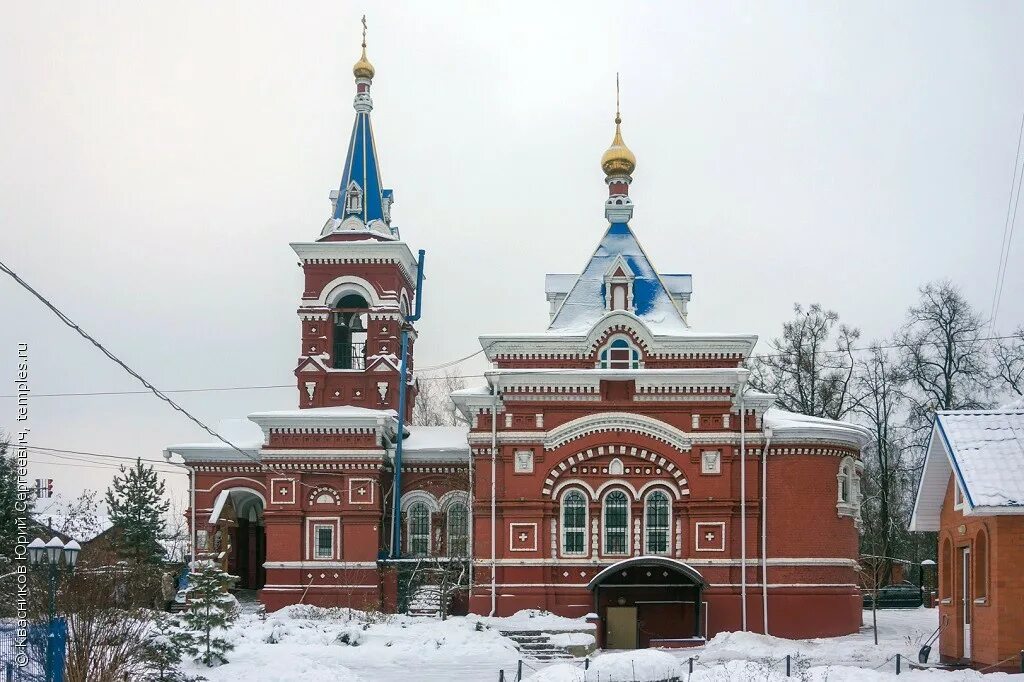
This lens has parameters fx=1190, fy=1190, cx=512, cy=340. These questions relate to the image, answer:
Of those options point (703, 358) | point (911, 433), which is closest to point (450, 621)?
point (703, 358)

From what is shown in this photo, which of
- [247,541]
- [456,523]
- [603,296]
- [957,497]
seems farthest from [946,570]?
[247,541]

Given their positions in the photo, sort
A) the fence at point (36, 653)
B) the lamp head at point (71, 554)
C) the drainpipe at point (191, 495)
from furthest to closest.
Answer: the drainpipe at point (191, 495), the lamp head at point (71, 554), the fence at point (36, 653)

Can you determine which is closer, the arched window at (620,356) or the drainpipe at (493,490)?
the drainpipe at (493,490)

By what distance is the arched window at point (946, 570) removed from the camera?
72.2 ft

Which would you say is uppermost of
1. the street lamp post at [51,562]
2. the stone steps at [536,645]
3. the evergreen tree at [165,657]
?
the street lamp post at [51,562]

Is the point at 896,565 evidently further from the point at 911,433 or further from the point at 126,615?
the point at 126,615

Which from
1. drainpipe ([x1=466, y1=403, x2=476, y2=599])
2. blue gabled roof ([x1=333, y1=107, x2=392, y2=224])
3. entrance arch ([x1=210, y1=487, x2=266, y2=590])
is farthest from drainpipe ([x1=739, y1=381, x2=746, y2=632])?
entrance arch ([x1=210, y1=487, x2=266, y2=590])

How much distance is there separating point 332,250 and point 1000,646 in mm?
20522

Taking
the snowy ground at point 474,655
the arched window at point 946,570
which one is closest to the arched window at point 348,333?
the snowy ground at point 474,655

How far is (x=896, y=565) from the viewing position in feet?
145

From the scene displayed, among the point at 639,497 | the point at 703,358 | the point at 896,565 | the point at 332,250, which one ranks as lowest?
the point at 896,565

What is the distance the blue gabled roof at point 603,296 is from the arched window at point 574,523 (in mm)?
4245

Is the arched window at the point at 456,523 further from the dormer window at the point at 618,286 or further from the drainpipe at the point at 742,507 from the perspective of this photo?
the drainpipe at the point at 742,507

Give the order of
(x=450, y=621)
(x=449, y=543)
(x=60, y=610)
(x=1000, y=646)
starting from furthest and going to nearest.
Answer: (x=449, y=543)
(x=450, y=621)
(x=1000, y=646)
(x=60, y=610)
